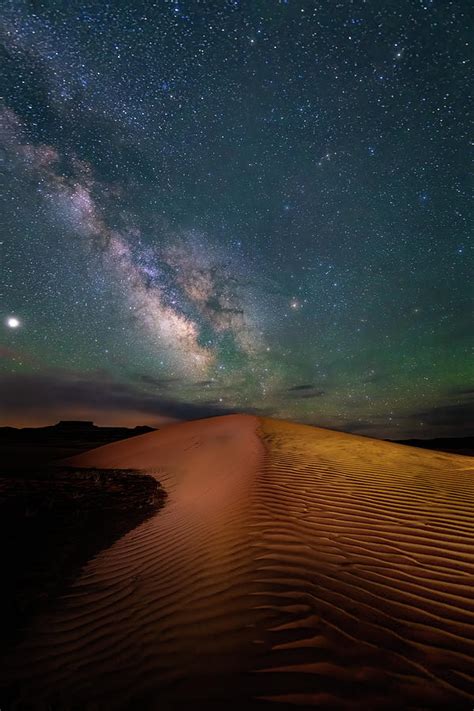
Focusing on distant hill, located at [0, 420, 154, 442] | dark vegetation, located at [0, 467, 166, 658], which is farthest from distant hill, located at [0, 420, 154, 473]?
dark vegetation, located at [0, 467, 166, 658]

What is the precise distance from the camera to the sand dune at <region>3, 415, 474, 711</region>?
6.12ft

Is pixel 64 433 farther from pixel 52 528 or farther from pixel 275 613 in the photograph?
pixel 275 613

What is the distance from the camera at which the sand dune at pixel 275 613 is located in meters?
1.87

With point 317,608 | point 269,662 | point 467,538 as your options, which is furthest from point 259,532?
point 467,538

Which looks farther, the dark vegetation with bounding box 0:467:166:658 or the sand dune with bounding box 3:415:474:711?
the dark vegetation with bounding box 0:467:166:658

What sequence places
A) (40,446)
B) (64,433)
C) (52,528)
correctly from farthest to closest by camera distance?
(64,433) → (40,446) → (52,528)

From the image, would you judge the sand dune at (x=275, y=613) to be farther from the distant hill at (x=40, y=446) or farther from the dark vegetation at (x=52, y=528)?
the distant hill at (x=40, y=446)

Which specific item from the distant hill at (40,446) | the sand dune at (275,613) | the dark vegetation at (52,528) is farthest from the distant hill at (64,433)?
the sand dune at (275,613)

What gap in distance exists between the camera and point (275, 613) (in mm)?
2375

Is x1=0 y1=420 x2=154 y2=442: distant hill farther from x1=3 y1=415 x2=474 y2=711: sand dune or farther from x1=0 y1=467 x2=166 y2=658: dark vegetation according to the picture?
x1=3 y1=415 x2=474 y2=711: sand dune

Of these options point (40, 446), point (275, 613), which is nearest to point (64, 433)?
point (40, 446)

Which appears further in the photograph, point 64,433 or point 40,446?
point 64,433

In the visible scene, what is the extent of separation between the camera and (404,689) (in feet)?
5.83

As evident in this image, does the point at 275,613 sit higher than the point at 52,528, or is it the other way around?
the point at 275,613
